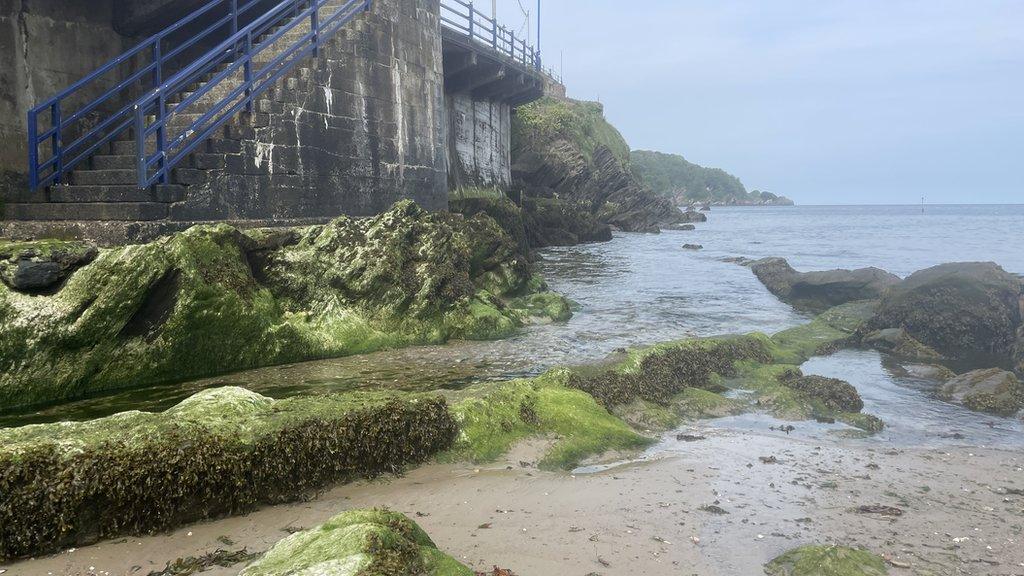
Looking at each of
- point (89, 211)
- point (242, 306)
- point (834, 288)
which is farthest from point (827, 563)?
point (834, 288)

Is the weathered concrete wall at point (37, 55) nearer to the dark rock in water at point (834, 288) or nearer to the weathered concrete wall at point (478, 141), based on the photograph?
the weathered concrete wall at point (478, 141)

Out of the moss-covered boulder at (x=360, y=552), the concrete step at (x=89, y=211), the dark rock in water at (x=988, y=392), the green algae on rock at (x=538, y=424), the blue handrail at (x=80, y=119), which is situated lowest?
the dark rock in water at (x=988, y=392)

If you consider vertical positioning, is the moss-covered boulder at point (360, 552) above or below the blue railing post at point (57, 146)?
below

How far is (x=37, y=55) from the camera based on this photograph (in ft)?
33.0

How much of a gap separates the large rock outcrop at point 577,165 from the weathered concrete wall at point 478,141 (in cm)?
309

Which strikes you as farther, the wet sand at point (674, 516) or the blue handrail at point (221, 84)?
the blue handrail at point (221, 84)

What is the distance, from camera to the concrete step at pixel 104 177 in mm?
9227

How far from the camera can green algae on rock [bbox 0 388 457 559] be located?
381 centimetres

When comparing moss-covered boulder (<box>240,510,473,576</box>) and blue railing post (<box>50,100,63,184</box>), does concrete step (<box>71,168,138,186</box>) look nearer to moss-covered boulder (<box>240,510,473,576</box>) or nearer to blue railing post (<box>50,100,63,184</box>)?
blue railing post (<box>50,100,63,184</box>)

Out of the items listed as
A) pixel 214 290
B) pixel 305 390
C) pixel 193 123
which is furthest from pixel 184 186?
pixel 305 390

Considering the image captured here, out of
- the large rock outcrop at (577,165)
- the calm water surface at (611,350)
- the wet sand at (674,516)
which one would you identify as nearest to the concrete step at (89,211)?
the calm water surface at (611,350)

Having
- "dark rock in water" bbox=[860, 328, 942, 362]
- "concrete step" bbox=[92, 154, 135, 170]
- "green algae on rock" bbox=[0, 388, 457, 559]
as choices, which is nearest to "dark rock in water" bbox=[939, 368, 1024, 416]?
"dark rock in water" bbox=[860, 328, 942, 362]

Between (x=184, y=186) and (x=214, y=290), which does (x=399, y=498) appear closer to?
(x=214, y=290)

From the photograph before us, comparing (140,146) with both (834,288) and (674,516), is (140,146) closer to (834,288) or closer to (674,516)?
(674,516)
